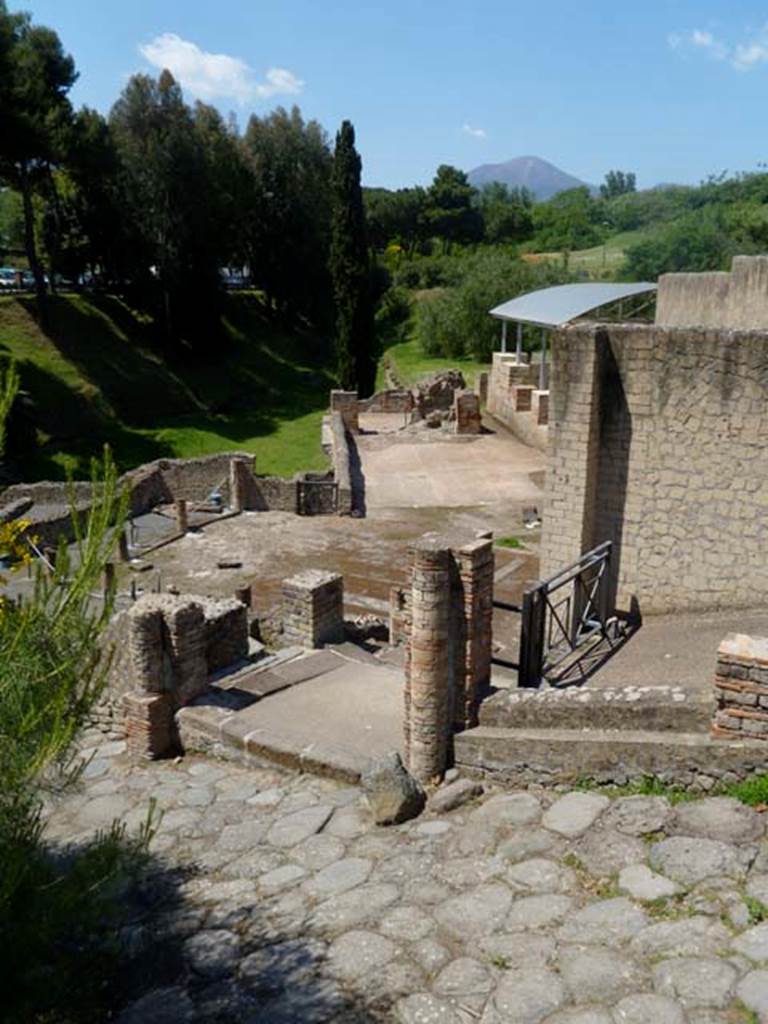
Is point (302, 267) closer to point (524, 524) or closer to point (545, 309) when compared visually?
point (545, 309)

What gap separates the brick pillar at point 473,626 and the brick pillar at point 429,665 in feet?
0.31

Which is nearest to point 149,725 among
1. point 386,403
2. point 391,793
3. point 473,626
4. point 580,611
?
point 391,793

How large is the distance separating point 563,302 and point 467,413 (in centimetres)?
519

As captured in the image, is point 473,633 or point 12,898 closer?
point 12,898

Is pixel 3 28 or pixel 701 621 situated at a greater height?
pixel 3 28

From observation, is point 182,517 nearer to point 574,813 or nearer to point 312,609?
point 312,609

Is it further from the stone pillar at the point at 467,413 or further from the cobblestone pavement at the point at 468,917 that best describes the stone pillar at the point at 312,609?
the stone pillar at the point at 467,413

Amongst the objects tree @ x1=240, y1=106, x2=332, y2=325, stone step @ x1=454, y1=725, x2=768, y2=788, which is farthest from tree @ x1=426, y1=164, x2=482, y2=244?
stone step @ x1=454, y1=725, x2=768, y2=788

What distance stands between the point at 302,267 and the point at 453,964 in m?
43.8

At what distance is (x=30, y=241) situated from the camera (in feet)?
109

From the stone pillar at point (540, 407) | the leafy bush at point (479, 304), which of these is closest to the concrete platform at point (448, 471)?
the stone pillar at point (540, 407)

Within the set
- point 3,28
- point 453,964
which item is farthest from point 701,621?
point 3,28

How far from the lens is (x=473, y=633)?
700cm

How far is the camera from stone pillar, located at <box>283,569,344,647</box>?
10.7 meters
